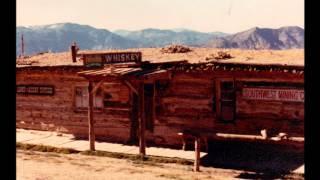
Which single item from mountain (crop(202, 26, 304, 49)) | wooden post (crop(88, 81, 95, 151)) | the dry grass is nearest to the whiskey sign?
the dry grass

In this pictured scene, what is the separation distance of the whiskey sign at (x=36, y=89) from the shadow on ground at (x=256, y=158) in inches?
334

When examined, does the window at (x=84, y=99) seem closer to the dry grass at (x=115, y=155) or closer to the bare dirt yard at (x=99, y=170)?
the dry grass at (x=115, y=155)

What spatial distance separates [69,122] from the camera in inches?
845

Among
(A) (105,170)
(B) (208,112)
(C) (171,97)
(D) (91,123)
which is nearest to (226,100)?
(B) (208,112)

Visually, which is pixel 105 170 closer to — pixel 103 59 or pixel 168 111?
pixel 103 59

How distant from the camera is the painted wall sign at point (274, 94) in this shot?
16.3m

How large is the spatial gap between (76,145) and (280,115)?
836cm

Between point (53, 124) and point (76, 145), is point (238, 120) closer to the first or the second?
point (76, 145)

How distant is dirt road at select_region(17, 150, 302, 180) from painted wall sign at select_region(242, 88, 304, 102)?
3.54 m

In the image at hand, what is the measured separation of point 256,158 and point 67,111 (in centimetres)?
938

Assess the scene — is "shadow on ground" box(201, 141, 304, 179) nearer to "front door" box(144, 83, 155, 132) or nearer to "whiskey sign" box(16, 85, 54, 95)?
"front door" box(144, 83, 155, 132)

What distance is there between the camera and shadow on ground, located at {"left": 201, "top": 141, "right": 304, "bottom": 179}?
14.5m
